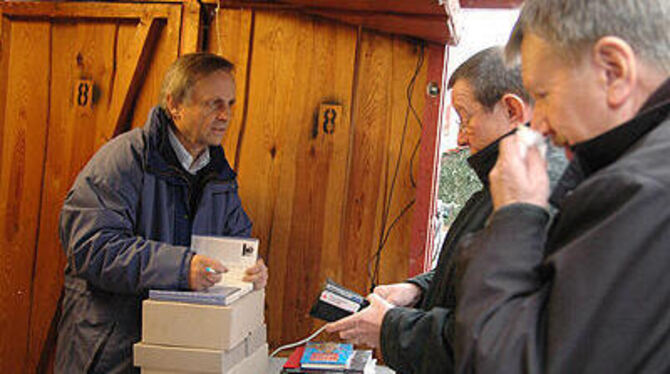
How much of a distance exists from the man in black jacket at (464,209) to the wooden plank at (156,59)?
5.97 feet

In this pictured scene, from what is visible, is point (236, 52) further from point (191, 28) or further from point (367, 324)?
point (367, 324)

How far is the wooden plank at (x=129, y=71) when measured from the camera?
3031 millimetres

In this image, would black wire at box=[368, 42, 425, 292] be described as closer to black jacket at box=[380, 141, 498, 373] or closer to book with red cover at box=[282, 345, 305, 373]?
book with red cover at box=[282, 345, 305, 373]

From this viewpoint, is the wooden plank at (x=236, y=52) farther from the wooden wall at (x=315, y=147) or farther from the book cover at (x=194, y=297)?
the book cover at (x=194, y=297)

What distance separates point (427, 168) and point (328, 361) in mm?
1167

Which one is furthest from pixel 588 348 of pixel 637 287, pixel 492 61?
pixel 492 61

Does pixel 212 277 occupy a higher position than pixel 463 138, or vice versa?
pixel 463 138

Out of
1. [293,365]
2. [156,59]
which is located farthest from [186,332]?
[156,59]

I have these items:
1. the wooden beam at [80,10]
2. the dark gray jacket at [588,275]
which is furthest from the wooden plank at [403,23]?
the dark gray jacket at [588,275]

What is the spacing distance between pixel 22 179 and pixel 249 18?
1.39m

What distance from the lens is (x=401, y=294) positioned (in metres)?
1.76

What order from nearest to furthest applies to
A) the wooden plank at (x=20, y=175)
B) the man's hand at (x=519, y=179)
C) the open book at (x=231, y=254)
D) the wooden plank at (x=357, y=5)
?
the man's hand at (x=519, y=179), the open book at (x=231, y=254), the wooden plank at (x=357, y=5), the wooden plank at (x=20, y=175)

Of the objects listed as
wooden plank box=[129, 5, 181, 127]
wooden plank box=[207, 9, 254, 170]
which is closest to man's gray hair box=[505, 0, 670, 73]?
wooden plank box=[207, 9, 254, 170]

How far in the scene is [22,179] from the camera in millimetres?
3146
